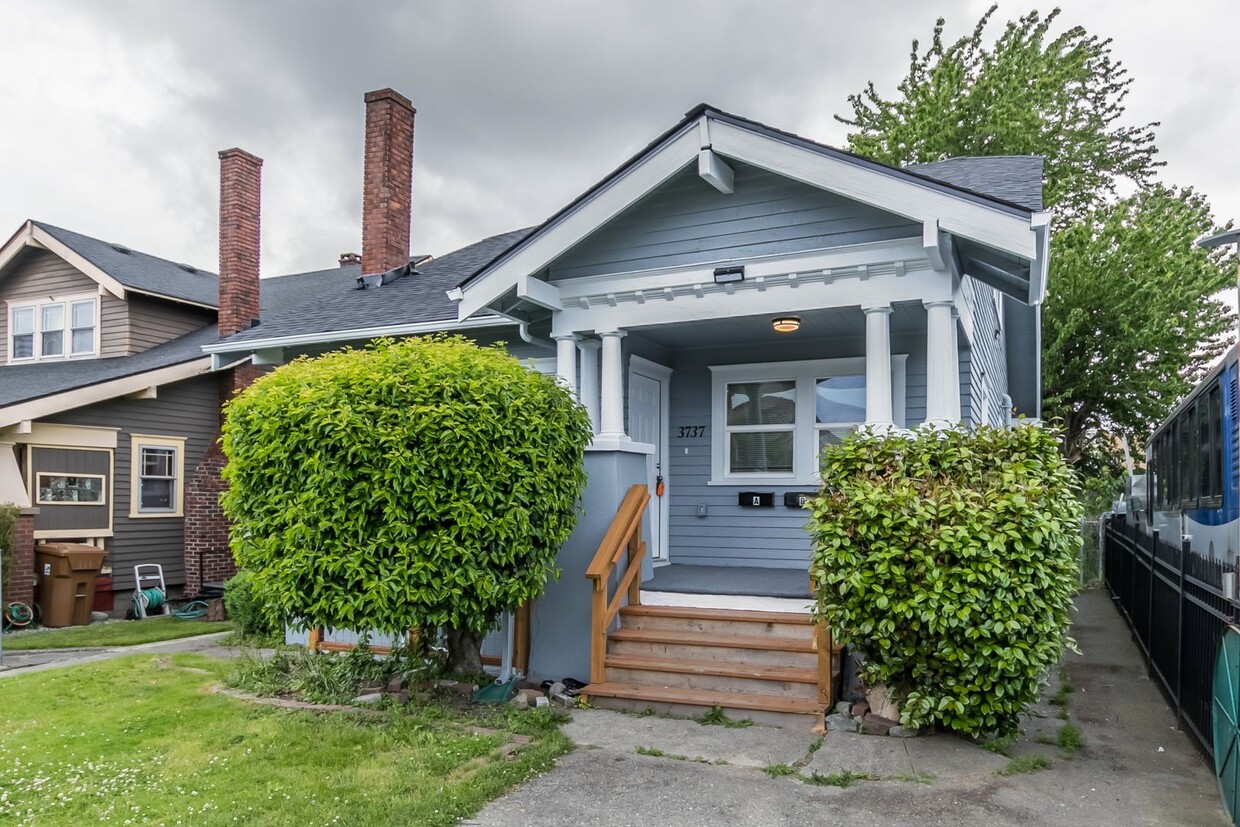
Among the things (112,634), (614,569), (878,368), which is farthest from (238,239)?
(878,368)

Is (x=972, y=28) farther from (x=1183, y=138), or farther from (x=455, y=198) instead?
(x=455, y=198)

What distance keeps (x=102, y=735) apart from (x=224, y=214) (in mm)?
11597

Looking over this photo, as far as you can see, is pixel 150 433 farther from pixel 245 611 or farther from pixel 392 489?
pixel 392 489

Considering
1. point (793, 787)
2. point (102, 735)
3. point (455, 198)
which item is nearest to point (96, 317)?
point (455, 198)

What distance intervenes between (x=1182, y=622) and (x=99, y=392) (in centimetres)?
1390

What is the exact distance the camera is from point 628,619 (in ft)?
23.0

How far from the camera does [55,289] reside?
1666 centimetres

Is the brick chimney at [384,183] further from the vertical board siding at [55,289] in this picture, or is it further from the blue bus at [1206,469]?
the blue bus at [1206,469]

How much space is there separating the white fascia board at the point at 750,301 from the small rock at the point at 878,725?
10.2 ft

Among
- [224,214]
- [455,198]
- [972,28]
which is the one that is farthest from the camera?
[972,28]

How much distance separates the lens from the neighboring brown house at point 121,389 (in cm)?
1266

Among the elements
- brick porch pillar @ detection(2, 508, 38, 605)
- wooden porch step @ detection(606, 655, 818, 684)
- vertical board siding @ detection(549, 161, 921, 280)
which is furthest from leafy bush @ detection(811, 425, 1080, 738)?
brick porch pillar @ detection(2, 508, 38, 605)

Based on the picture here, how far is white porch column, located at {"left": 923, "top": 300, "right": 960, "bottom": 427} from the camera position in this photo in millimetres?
6461

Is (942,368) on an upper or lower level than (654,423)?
upper
